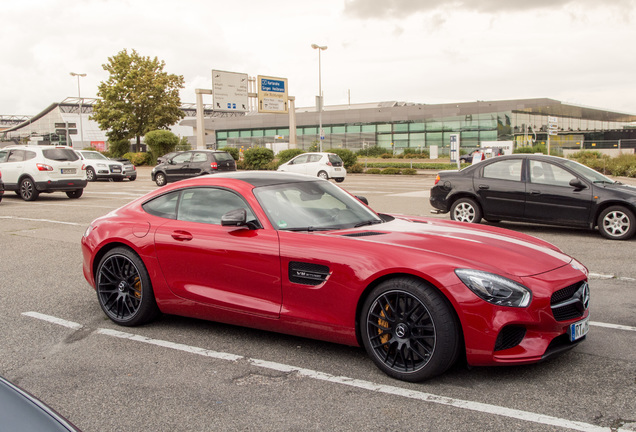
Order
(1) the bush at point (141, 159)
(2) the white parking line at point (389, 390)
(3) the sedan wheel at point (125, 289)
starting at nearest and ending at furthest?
(2) the white parking line at point (389, 390) < (3) the sedan wheel at point (125, 289) < (1) the bush at point (141, 159)

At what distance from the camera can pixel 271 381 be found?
4.00 metres

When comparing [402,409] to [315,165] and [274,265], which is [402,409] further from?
[315,165]

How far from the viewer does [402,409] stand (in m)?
3.51

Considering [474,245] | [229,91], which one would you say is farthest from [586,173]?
[229,91]

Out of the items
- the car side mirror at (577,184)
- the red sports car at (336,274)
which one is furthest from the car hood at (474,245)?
the car side mirror at (577,184)

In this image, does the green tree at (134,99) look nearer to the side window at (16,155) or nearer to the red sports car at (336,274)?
the side window at (16,155)

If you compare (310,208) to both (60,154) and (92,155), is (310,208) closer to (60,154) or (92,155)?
(60,154)

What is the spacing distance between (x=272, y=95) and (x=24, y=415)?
44.9 meters

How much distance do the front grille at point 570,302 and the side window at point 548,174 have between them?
6713 mm

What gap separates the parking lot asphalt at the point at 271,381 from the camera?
11.1ft

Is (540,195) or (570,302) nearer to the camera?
(570,302)

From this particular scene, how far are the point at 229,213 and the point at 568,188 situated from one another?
749cm

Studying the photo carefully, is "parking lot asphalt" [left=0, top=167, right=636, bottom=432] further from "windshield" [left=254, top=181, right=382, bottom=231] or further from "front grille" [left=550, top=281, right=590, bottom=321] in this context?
"windshield" [left=254, top=181, right=382, bottom=231]

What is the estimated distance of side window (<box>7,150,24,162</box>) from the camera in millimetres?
19125
